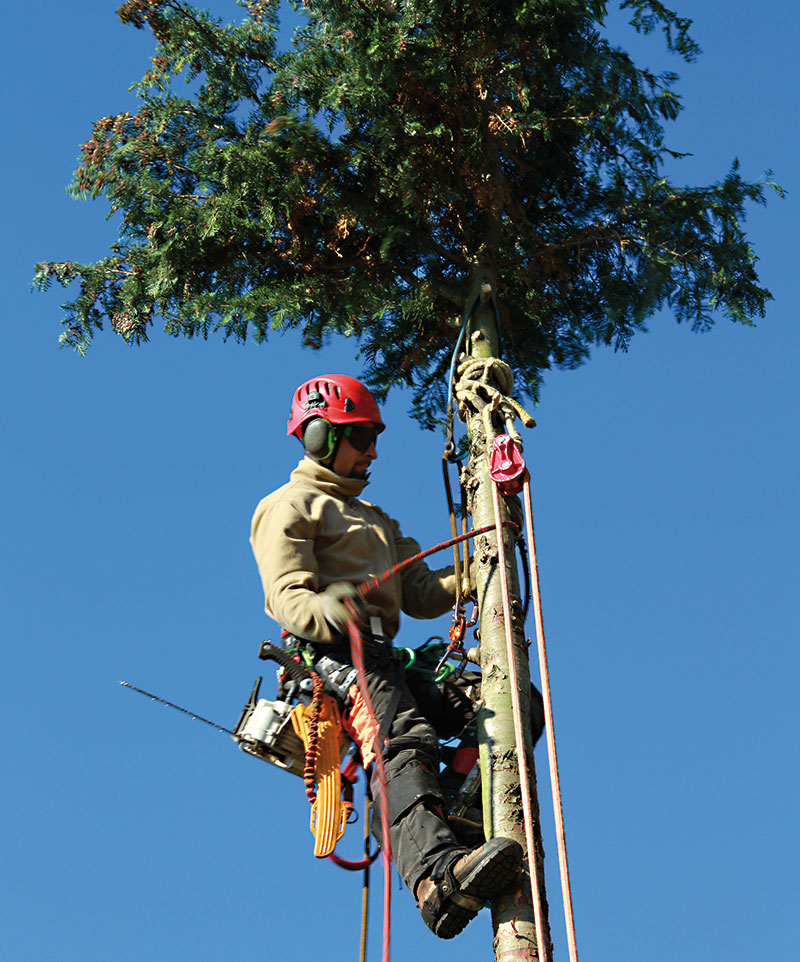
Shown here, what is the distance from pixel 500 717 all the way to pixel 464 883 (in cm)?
72

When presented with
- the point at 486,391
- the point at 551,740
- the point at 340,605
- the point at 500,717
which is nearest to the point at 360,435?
the point at 486,391

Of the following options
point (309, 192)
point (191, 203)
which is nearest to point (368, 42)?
point (309, 192)

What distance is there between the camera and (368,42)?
608 cm

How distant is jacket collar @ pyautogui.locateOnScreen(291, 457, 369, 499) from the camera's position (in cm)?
589

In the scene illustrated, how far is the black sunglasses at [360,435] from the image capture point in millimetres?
5992

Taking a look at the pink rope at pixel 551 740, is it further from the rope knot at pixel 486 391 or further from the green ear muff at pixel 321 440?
the green ear muff at pixel 321 440

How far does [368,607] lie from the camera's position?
18.1ft

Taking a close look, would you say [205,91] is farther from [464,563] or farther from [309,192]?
[464,563]

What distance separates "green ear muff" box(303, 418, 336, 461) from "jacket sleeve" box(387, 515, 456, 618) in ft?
1.81

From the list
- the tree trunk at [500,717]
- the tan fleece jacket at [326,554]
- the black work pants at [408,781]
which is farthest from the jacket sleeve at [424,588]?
the black work pants at [408,781]

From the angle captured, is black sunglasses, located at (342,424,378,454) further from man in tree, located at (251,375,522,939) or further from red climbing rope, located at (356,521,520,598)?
red climbing rope, located at (356,521,520,598)

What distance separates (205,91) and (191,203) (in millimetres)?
583

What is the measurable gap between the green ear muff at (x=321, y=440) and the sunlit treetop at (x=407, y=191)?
78 centimetres

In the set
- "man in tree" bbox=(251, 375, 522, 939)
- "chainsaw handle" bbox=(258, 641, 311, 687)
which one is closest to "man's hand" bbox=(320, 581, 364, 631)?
"man in tree" bbox=(251, 375, 522, 939)
